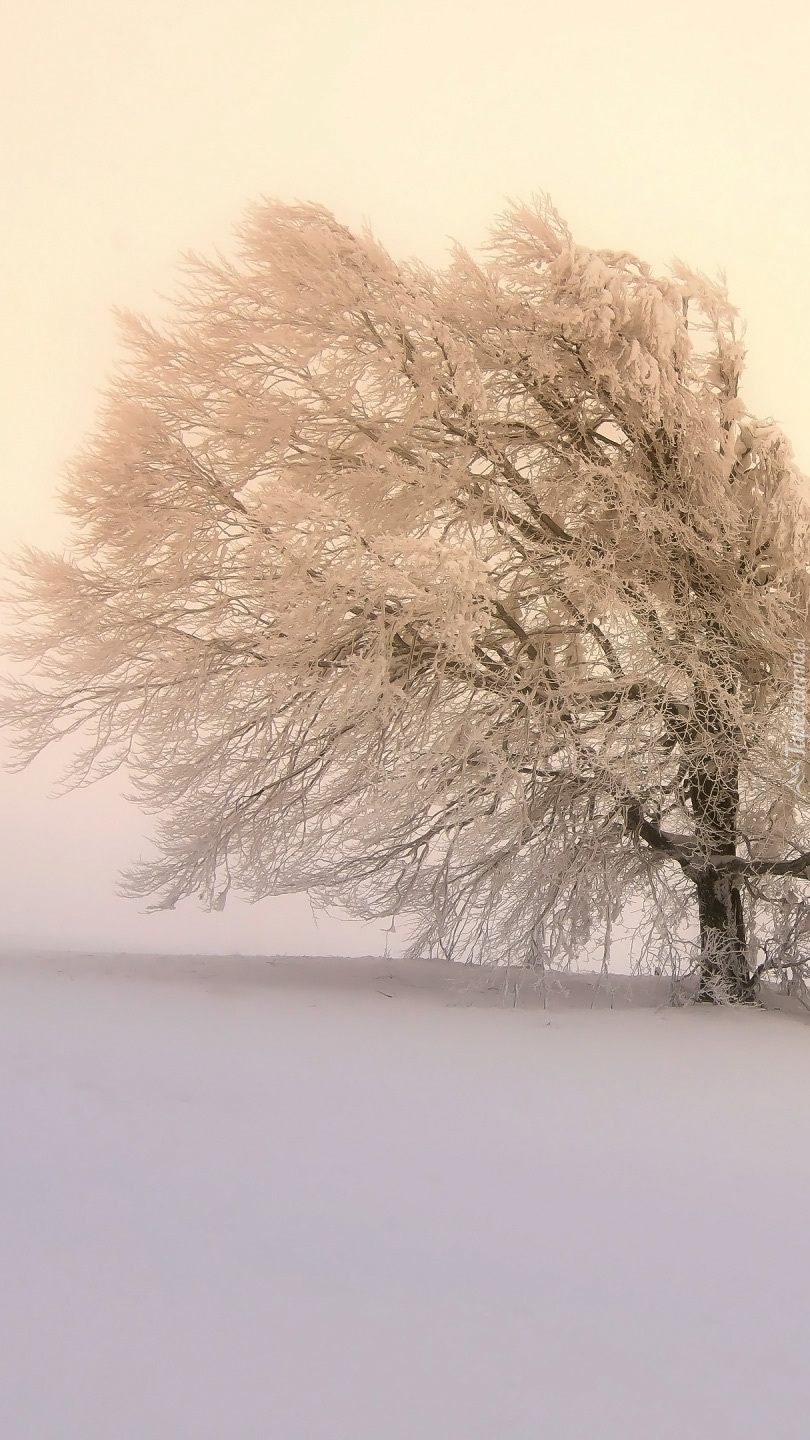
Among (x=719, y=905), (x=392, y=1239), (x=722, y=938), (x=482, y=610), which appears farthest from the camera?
(x=719, y=905)

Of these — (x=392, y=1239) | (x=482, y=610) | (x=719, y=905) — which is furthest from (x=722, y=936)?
(x=392, y=1239)

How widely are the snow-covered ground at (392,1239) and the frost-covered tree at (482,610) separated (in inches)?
93.3

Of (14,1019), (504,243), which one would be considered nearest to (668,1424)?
(14,1019)

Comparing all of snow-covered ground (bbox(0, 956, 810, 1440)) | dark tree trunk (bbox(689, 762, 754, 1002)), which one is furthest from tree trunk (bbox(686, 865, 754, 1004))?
snow-covered ground (bbox(0, 956, 810, 1440))

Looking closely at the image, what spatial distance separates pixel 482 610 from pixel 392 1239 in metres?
4.66

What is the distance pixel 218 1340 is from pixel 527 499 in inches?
254

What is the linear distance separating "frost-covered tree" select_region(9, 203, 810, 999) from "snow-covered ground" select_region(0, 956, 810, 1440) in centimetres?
237

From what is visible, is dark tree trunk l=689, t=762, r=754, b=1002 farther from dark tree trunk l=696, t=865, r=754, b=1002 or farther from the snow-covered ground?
the snow-covered ground

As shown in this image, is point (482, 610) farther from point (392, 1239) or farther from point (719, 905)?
point (392, 1239)

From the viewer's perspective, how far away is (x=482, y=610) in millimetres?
7051

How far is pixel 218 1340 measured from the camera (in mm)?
2154

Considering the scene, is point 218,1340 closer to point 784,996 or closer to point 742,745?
point 742,745

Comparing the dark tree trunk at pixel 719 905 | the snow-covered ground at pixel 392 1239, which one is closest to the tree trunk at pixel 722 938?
the dark tree trunk at pixel 719 905

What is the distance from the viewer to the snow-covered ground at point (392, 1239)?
6.57 ft
